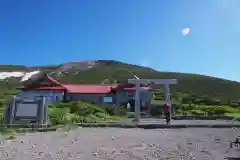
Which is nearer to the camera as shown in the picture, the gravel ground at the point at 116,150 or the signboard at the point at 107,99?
the gravel ground at the point at 116,150

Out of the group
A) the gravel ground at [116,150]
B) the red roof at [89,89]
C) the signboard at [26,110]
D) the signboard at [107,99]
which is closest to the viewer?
the gravel ground at [116,150]

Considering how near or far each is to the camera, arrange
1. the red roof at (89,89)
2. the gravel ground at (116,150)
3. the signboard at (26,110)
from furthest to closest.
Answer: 1. the red roof at (89,89)
2. the signboard at (26,110)
3. the gravel ground at (116,150)

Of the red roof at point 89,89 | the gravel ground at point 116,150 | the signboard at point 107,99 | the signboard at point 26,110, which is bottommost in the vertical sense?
the gravel ground at point 116,150

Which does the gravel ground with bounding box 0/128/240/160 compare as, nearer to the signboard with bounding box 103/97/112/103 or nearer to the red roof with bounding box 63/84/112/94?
the signboard with bounding box 103/97/112/103

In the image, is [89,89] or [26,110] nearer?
[26,110]

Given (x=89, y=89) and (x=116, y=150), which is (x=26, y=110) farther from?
(x=89, y=89)

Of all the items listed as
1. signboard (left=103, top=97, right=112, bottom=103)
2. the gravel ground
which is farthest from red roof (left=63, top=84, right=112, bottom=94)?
the gravel ground

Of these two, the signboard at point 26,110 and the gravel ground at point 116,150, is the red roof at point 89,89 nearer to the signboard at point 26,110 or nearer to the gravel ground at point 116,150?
the signboard at point 26,110

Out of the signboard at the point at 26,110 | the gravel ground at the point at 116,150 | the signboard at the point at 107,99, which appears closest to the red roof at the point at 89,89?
the signboard at the point at 107,99

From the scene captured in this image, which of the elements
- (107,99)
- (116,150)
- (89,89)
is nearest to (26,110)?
(116,150)

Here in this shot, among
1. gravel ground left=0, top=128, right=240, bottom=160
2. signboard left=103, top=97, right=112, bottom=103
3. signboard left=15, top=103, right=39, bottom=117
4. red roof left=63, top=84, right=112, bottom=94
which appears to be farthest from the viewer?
red roof left=63, top=84, right=112, bottom=94

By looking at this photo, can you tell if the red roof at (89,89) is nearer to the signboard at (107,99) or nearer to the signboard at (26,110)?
the signboard at (107,99)

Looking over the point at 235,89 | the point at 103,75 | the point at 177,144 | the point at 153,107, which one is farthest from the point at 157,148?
the point at 103,75

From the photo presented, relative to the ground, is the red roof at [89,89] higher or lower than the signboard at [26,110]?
higher
